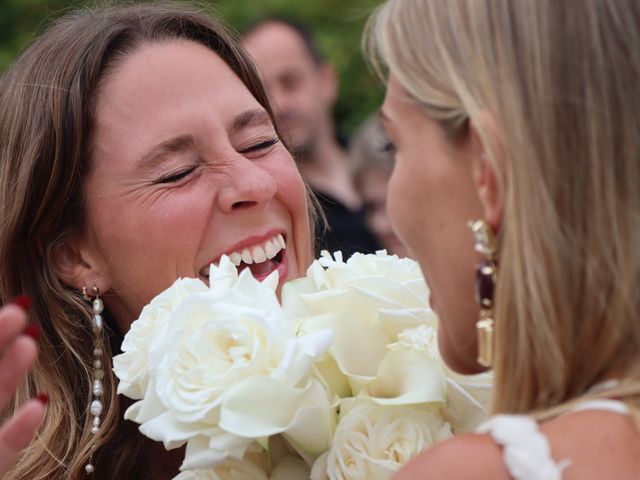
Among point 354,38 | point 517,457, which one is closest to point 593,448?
point 517,457

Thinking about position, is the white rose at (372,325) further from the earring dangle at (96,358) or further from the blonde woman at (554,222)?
the earring dangle at (96,358)

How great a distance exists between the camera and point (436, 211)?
230 centimetres

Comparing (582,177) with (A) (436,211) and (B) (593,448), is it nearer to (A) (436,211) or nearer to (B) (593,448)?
(A) (436,211)

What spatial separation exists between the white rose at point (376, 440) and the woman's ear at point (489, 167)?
0.60 meters

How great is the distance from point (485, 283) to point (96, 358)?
1.65 m

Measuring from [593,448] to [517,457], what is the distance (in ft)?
0.47

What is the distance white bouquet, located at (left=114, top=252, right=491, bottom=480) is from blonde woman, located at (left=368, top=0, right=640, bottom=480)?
1.41 feet

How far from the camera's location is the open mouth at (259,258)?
3.25 metres

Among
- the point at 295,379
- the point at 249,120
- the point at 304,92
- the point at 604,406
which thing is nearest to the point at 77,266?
the point at 249,120

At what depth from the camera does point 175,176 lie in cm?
327

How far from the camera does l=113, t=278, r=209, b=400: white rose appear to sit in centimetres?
261

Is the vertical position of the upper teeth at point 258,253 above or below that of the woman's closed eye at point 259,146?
below

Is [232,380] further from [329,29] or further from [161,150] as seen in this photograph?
[329,29]

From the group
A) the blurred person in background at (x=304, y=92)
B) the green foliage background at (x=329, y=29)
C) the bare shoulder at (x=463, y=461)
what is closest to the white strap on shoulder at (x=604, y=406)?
the bare shoulder at (x=463, y=461)
